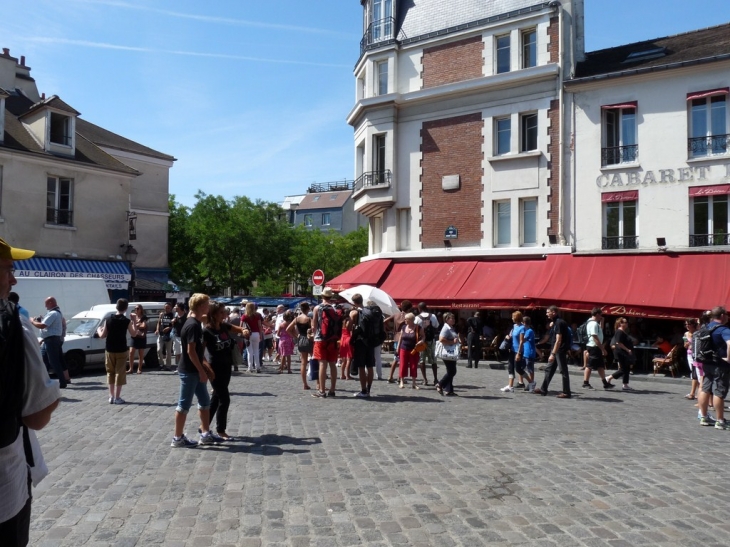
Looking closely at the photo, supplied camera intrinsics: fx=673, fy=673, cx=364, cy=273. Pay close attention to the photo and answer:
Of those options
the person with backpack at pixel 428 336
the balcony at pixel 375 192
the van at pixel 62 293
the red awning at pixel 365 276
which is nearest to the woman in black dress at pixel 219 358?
the person with backpack at pixel 428 336

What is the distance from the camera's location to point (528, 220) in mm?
24406

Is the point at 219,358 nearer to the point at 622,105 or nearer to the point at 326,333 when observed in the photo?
the point at 326,333

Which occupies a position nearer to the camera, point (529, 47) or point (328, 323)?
point (328, 323)

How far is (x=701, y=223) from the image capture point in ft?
68.6

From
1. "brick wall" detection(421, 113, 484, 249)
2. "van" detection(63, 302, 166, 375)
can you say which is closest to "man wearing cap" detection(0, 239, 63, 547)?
"van" detection(63, 302, 166, 375)

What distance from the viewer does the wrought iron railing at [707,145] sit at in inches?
811

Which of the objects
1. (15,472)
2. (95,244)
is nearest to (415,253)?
(95,244)

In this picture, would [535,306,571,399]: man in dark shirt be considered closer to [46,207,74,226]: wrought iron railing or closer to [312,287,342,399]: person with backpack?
[312,287,342,399]: person with backpack

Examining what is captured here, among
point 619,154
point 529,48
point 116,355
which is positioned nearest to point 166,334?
point 116,355

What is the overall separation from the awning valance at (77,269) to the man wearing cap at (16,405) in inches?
→ 927

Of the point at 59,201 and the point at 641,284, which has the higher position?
the point at 59,201

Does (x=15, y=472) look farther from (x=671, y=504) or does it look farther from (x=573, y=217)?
(x=573, y=217)

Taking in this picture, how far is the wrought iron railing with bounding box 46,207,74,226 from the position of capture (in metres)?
27.4

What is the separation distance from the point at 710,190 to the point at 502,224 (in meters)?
6.94
